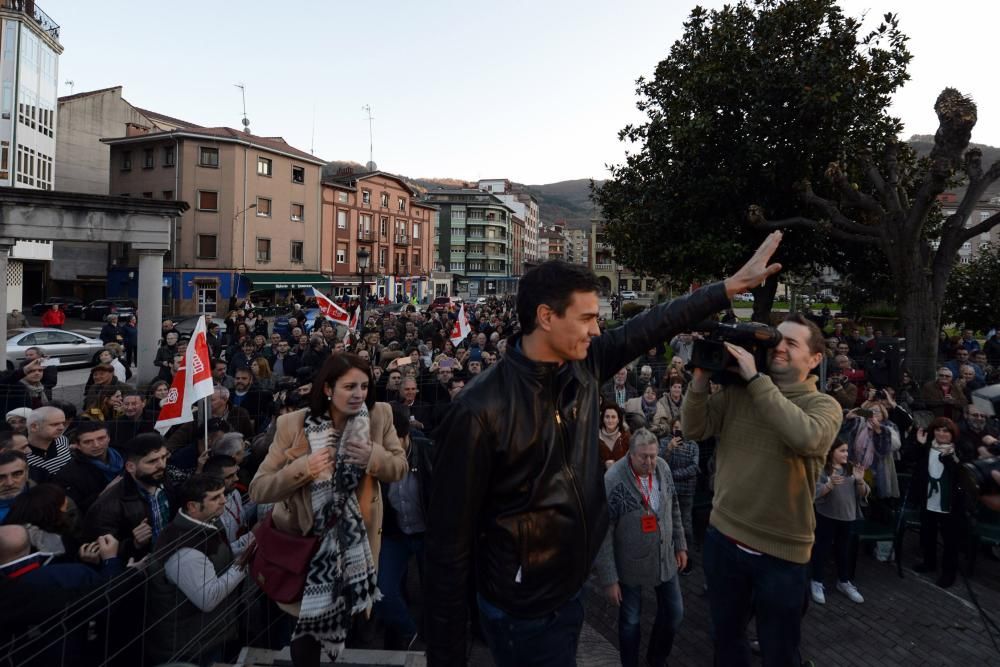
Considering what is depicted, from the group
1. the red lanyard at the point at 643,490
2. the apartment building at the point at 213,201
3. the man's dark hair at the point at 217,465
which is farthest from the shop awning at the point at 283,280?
the red lanyard at the point at 643,490

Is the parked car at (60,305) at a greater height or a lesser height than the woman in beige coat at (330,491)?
greater

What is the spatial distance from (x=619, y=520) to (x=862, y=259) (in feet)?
60.0

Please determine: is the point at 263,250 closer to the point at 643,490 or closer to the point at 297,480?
the point at 643,490

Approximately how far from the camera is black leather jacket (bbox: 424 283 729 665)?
5.88 feet

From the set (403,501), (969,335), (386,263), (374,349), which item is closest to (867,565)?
(403,501)

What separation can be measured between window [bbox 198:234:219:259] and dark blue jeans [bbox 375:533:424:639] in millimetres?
40330

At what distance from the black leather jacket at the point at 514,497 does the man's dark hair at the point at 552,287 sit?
0.43ft

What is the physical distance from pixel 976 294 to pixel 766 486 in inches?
790

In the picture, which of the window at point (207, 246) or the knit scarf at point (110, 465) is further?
the window at point (207, 246)

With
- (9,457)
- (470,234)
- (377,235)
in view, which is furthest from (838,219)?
(470,234)

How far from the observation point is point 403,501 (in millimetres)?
4418

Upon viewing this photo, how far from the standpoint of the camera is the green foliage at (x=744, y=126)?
1457 centimetres

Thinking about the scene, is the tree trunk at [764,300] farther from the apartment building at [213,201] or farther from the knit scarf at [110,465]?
the apartment building at [213,201]

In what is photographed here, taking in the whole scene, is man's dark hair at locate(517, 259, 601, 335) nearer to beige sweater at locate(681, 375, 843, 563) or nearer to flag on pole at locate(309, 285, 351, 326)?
beige sweater at locate(681, 375, 843, 563)
